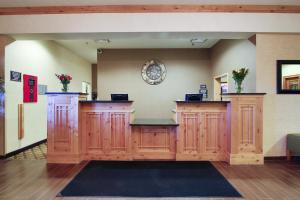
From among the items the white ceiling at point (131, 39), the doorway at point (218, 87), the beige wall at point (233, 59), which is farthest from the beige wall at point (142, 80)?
the beige wall at point (233, 59)

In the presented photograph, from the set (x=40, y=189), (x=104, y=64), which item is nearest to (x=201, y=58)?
(x=104, y=64)

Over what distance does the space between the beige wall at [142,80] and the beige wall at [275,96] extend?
3.29 metres

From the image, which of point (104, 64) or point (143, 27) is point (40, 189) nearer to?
point (143, 27)

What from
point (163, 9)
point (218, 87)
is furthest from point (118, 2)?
point (218, 87)

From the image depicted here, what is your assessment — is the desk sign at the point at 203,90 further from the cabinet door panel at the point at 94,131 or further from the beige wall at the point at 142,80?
the cabinet door panel at the point at 94,131

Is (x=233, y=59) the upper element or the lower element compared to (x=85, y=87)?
upper

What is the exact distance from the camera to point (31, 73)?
585 cm

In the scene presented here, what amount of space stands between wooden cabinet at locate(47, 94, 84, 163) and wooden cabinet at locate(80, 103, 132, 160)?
0.20 metres

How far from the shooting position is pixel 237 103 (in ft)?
13.9

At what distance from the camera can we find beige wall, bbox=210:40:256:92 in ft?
15.5

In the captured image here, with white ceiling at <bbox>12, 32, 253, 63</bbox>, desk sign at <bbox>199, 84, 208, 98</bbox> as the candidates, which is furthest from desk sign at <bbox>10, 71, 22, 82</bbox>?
desk sign at <bbox>199, 84, 208, 98</bbox>

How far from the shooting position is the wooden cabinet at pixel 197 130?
4449 millimetres

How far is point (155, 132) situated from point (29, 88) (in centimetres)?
355

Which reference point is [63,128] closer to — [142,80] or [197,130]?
[197,130]
